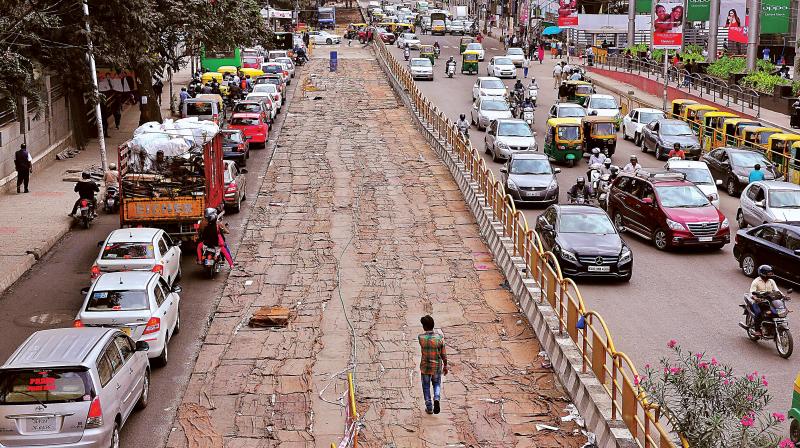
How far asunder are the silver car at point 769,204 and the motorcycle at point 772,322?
28.1ft

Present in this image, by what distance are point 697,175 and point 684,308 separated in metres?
11.9

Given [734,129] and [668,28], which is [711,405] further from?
[668,28]

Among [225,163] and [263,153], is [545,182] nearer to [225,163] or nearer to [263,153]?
[225,163]

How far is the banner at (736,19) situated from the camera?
62.3 m

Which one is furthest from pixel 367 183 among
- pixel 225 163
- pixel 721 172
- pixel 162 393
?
pixel 162 393

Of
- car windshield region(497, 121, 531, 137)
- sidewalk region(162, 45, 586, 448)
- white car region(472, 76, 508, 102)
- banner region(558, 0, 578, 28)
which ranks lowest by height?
sidewalk region(162, 45, 586, 448)

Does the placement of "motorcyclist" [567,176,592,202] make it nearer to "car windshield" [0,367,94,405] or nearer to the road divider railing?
the road divider railing

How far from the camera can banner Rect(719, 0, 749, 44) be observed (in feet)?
204

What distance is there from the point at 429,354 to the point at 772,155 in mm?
25315

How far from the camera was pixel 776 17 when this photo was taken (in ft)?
172

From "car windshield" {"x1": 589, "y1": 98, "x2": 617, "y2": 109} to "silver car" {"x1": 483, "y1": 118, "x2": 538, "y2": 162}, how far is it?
31.0 ft

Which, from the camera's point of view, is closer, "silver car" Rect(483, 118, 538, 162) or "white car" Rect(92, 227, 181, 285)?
"white car" Rect(92, 227, 181, 285)

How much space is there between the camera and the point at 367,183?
34188 mm

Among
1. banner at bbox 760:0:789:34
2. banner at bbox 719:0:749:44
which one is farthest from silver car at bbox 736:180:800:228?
banner at bbox 719:0:749:44
